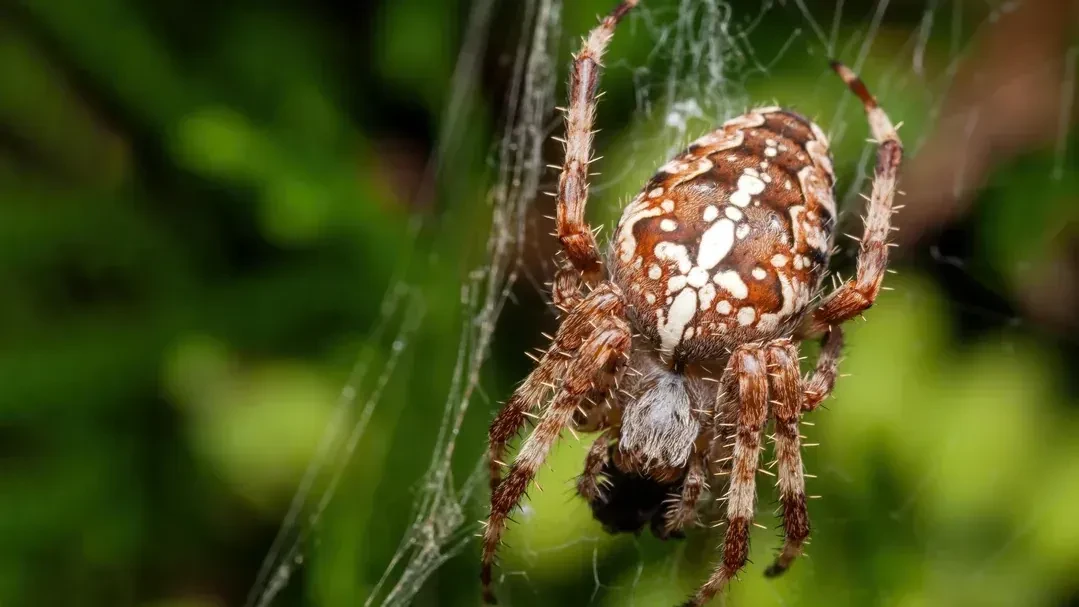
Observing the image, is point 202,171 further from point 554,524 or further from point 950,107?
point 950,107

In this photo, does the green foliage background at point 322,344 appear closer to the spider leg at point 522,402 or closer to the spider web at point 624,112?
the spider web at point 624,112

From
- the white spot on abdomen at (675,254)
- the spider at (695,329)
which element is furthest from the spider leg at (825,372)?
the white spot on abdomen at (675,254)

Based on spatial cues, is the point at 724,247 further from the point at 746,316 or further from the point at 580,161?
the point at 580,161

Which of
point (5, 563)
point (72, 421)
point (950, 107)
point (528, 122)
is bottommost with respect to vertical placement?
point (5, 563)

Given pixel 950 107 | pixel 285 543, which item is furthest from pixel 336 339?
pixel 950 107

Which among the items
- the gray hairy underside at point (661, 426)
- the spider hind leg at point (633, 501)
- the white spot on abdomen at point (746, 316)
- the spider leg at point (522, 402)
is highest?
the white spot on abdomen at point (746, 316)
